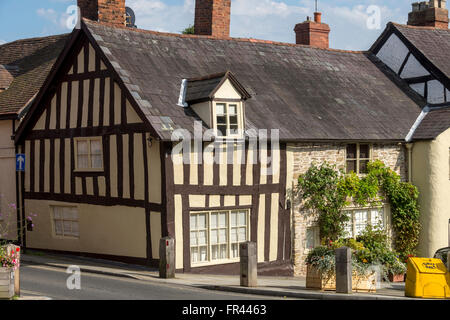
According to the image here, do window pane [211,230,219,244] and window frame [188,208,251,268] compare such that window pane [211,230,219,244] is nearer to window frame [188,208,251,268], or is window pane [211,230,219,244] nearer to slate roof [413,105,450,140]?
window frame [188,208,251,268]

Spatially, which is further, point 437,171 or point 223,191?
point 437,171

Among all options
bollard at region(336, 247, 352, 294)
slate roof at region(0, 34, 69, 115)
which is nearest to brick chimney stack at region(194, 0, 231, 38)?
slate roof at region(0, 34, 69, 115)

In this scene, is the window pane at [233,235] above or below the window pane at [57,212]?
below

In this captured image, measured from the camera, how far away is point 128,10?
25.8m

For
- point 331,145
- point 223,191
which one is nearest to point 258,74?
point 331,145

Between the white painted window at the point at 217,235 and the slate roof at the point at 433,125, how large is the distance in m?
Result: 7.00

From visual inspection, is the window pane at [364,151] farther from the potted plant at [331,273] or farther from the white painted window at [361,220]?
the potted plant at [331,273]

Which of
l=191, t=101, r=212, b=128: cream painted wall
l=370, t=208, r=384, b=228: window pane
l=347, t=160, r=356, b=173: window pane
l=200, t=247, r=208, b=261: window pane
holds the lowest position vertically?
l=200, t=247, r=208, b=261: window pane

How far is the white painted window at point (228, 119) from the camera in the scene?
→ 713 inches

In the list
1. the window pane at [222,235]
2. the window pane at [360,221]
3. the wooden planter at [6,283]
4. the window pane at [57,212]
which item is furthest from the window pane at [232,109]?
the wooden planter at [6,283]

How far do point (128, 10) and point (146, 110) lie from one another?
9.64 metres

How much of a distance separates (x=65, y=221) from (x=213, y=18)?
27.7ft

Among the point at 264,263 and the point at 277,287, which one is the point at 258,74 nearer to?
the point at 264,263

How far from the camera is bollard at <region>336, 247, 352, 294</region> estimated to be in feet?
44.9
